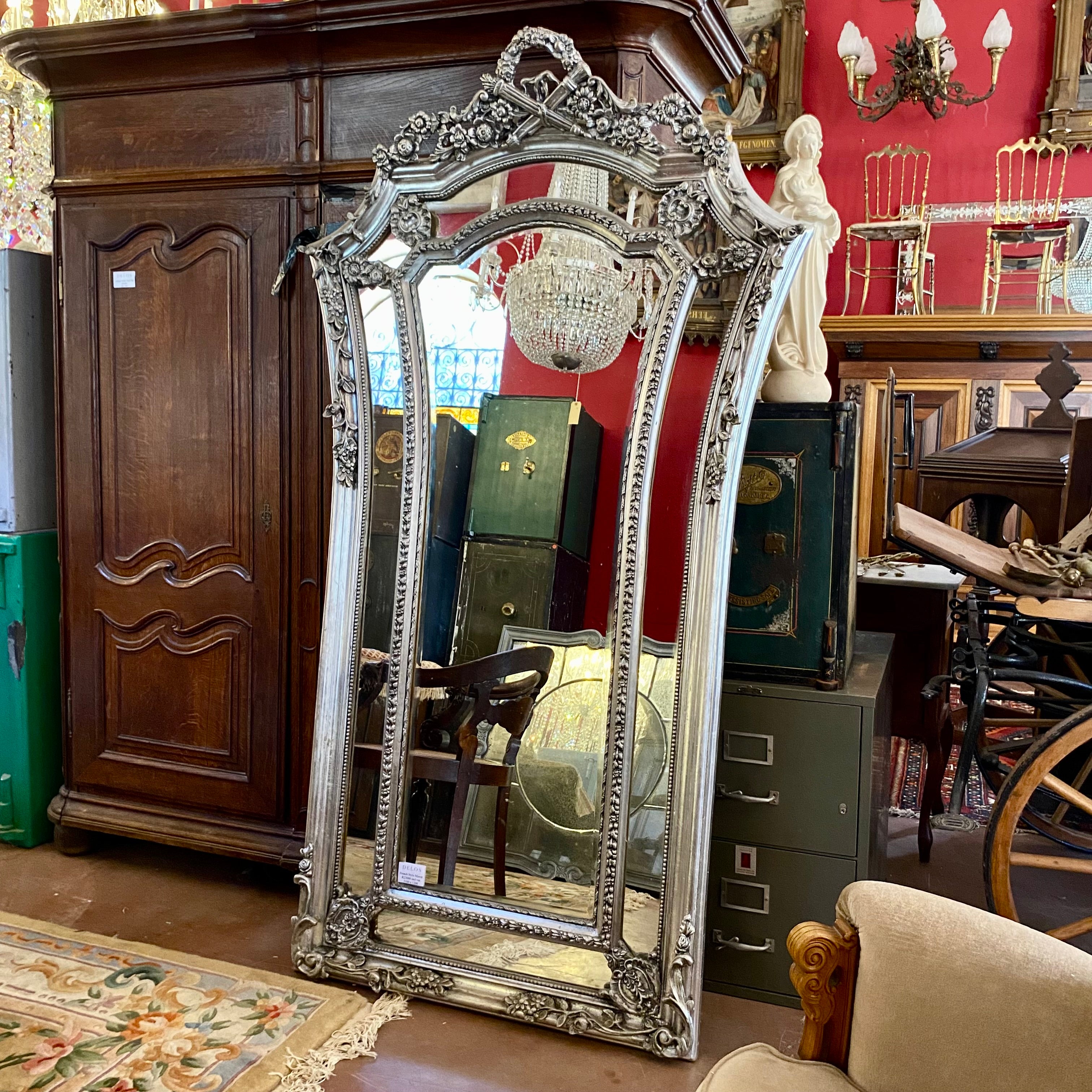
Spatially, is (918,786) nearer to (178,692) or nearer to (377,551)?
(377,551)

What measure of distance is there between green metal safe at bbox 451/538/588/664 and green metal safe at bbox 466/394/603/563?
0.02 m

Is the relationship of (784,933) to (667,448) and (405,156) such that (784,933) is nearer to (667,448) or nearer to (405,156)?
(667,448)

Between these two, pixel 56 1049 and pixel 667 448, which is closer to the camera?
pixel 56 1049

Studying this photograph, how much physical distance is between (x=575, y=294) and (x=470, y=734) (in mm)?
1068

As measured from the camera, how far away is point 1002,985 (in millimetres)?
1324

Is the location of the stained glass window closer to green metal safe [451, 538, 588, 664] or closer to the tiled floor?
green metal safe [451, 538, 588, 664]

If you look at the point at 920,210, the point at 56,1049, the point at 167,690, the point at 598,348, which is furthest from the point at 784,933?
the point at 920,210

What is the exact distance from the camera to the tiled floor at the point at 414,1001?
2102mm

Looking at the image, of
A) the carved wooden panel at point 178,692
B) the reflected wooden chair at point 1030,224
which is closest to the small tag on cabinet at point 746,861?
the carved wooden panel at point 178,692

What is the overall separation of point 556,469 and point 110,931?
168 cm

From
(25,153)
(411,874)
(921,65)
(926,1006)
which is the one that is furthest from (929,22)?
(926,1006)

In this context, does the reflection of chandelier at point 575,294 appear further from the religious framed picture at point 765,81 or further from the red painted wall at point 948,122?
the religious framed picture at point 765,81

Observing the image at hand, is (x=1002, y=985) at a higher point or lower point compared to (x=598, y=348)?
lower

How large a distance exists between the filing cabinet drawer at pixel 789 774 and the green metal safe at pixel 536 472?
58cm
